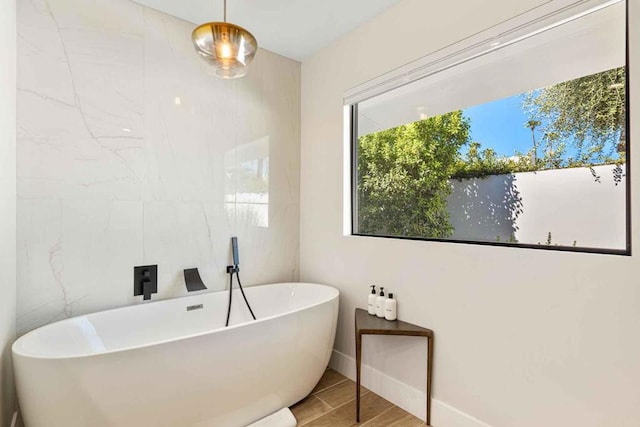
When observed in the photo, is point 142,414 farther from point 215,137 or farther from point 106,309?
point 215,137

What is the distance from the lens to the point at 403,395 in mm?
1953

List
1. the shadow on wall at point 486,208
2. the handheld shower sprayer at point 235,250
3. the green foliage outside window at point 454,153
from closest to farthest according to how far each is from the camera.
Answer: the green foliage outside window at point 454,153 < the shadow on wall at point 486,208 < the handheld shower sprayer at point 235,250

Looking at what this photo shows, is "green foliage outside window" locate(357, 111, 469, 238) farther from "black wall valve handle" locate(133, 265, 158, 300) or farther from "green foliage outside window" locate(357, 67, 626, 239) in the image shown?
"black wall valve handle" locate(133, 265, 158, 300)

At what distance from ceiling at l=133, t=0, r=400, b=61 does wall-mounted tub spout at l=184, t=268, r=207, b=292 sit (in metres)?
1.83

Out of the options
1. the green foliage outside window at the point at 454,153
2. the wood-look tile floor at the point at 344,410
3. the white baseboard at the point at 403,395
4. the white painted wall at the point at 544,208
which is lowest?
the wood-look tile floor at the point at 344,410

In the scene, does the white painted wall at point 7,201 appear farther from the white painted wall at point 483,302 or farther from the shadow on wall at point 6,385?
the white painted wall at point 483,302

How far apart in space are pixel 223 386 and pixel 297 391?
55 cm

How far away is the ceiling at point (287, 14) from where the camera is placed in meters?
2.05

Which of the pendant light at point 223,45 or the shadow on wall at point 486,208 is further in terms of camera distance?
the shadow on wall at point 486,208

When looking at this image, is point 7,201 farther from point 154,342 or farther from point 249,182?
point 249,182

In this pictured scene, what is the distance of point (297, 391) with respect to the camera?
1.89 meters

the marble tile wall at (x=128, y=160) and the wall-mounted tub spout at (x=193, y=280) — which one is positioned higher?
the marble tile wall at (x=128, y=160)

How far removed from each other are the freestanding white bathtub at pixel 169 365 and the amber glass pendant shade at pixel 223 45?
1.34 metres

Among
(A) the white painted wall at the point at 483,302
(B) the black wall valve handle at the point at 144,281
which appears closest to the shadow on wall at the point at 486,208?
(A) the white painted wall at the point at 483,302
